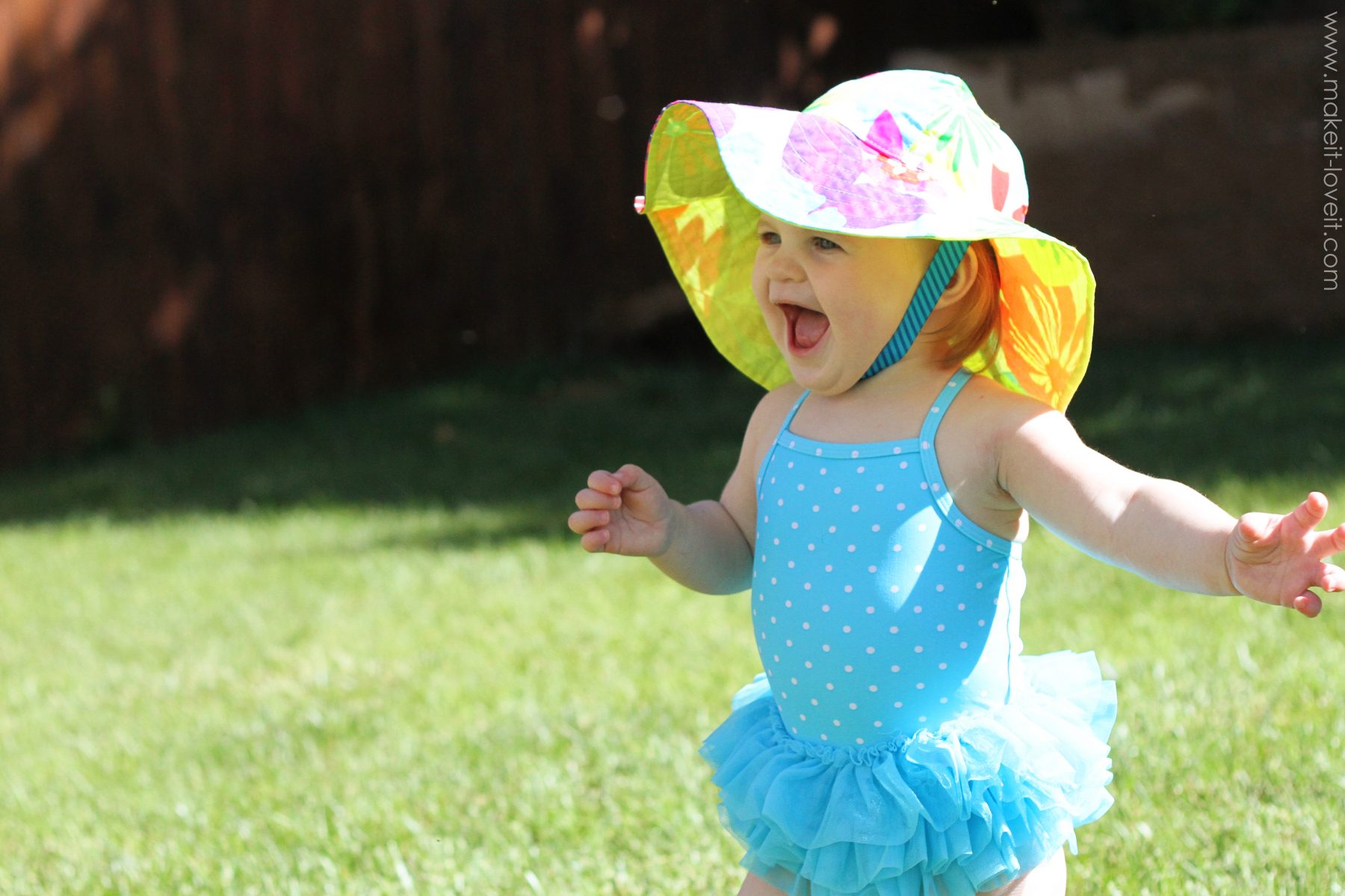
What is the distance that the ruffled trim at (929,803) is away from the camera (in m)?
1.87

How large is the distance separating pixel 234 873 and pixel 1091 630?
6.93 feet

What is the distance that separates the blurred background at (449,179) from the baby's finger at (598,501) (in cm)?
560

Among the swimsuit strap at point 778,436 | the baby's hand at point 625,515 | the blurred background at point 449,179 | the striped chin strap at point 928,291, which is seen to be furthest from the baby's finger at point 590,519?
the blurred background at point 449,179

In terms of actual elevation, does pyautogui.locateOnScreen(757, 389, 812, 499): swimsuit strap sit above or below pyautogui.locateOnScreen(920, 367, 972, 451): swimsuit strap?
below

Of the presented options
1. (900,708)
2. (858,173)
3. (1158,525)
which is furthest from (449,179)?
(1158,525)

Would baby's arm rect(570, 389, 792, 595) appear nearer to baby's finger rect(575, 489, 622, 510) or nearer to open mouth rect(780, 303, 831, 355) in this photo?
baby's finger rect(575, 489, 622, 510)

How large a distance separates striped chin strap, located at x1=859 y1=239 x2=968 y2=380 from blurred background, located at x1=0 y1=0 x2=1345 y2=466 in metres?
5.91

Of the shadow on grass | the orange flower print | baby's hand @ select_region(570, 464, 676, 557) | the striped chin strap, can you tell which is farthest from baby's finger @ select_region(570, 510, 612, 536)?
the shadow on grass

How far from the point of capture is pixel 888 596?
192 cm

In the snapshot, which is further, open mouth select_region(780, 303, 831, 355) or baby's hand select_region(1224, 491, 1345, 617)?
open mouth select_region(780, 303, 831, 355)

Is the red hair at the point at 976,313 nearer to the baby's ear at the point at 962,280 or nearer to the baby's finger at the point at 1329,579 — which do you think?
the baby's ear at the point at 962,280

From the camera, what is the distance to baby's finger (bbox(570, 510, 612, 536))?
2078 mm

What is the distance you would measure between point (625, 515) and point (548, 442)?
15.1ft

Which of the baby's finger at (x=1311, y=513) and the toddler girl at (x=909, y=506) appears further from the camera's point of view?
the toddler girl at (x=909, y=506)
